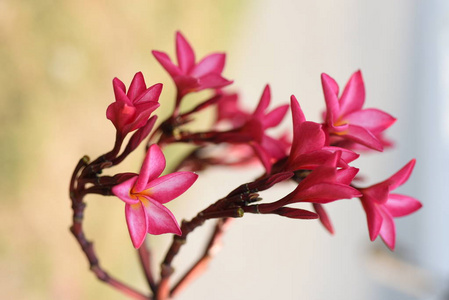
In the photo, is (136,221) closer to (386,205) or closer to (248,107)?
(386,205)

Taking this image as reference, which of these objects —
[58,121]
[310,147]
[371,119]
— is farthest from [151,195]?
[58,121]

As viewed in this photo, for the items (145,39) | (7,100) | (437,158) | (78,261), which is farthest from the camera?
(437,158)

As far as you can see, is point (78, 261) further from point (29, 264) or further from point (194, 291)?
point (194, 291)

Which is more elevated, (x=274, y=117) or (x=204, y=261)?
(x=274, y=117)

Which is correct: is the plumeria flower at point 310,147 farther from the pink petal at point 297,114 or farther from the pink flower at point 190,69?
the pink flower at point 190,69

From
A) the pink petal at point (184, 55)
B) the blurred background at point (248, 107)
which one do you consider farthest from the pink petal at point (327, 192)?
the blurred background at point (248, 107)

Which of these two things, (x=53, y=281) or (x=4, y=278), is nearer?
(x=4, y=278)

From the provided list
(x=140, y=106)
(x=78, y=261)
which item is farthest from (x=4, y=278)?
(x=140, y=106)
